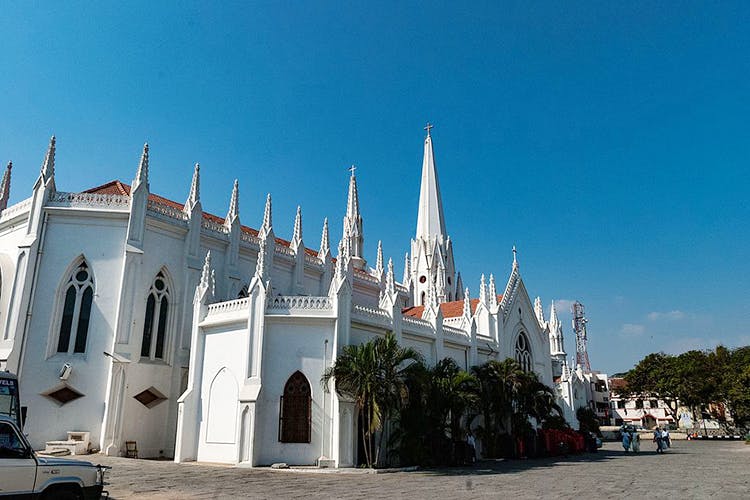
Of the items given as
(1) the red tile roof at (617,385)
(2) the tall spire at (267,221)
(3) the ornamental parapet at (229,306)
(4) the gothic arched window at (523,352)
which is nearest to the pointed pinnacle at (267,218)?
(2) the tall spire at (267,221)

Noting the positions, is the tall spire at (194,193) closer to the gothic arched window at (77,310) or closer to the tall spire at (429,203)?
the gothic arched window at (77,310)

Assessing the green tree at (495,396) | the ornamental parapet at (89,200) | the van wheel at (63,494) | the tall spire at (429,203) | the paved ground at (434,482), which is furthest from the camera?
the tall spire at (429,203)

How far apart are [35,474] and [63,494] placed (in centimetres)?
71

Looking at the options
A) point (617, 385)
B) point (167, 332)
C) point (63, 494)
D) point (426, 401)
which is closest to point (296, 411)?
point (426, 401)

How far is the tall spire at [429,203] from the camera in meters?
57.2

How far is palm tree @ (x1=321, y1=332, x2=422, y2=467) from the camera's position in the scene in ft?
72.0

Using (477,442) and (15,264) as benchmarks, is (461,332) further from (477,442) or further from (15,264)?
(15,264)

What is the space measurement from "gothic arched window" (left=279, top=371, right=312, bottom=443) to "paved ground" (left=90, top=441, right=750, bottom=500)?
2.08 meters

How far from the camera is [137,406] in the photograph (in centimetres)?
2509

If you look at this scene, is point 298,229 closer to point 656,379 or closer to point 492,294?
point 492,294

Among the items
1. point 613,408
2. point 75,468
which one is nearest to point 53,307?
point 75,468

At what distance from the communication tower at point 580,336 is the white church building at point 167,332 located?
3471 inches

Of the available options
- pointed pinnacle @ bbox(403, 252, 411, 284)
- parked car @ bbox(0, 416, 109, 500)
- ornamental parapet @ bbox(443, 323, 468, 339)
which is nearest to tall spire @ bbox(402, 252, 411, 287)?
pointed pinnacle @ bbox(403, 252, 411, 284)

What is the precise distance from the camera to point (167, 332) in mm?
27328
